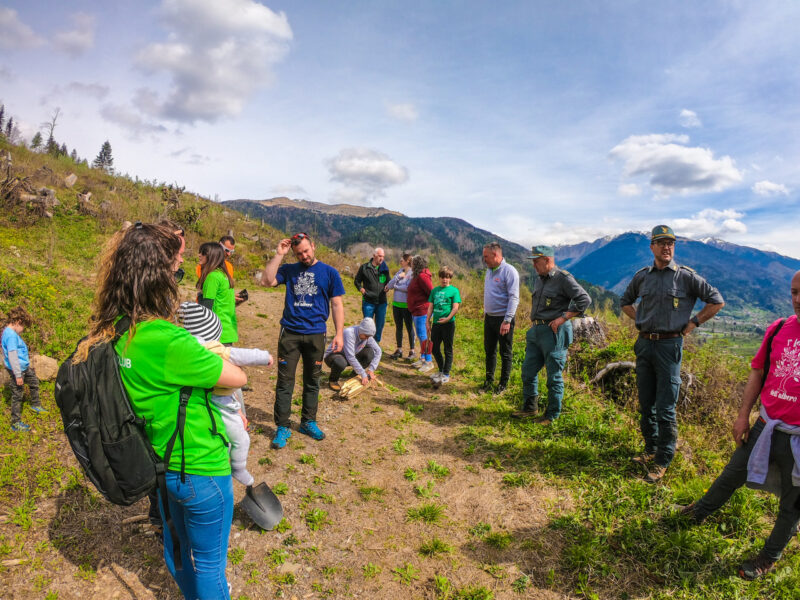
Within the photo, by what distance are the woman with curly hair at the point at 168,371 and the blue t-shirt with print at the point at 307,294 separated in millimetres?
2479

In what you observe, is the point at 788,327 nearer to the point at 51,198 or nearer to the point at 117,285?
the point at 117,285

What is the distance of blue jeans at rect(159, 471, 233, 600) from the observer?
177 centimetres

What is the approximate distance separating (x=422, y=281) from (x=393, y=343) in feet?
10.9

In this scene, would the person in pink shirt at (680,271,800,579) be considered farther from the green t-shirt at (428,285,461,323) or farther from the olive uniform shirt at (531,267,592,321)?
the green t-shirt at (428,285,461,323)

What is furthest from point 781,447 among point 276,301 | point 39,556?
point 276,301

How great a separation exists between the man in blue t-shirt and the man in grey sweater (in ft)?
8.62

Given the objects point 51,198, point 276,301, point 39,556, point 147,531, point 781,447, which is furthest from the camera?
point 51,198

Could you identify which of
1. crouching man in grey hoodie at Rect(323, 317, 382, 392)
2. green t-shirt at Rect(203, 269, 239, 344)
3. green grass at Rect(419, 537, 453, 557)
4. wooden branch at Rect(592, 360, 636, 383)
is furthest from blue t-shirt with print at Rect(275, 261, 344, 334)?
wooden branch at Rect(592, 360, 636, 383)

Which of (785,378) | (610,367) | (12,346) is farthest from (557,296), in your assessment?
(12,346)

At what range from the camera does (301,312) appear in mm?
4340

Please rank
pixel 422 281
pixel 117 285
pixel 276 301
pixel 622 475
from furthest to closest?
pixel 276 301 < pixel 422 281 < pixel 622 475 < pixel 117 285

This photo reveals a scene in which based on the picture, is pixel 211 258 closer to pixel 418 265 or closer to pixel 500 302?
pixel 418 265

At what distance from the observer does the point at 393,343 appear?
394 inches

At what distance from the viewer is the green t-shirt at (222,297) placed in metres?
4.09
